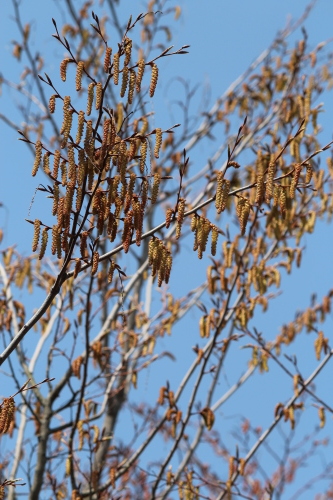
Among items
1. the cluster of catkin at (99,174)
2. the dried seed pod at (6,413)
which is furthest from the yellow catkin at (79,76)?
the dried seed pod at (6,413)

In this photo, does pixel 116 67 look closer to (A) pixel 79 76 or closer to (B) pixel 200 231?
(A) pixel 79 76

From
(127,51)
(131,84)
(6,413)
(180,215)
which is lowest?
(6,413)

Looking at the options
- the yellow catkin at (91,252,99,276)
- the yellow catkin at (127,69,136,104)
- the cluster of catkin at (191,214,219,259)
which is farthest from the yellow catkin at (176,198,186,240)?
the yellow catkin at (127,69,136,104)

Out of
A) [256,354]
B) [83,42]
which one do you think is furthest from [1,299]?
[83,42]

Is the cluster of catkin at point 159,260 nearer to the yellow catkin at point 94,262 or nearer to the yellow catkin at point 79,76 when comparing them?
the yellow catkin at point 94,262

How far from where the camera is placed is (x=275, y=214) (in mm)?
4902

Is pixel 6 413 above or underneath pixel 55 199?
underneath

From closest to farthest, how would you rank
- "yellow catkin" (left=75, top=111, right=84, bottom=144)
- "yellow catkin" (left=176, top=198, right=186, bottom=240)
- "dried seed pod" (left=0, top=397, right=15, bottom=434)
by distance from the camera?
"dried seed pod" (left=0, top=397, right=15, bottom=434) → "yellow catkin" (left=75, top=111, right=84, bottom=144) → "yellow catkin" (left=176, top=198, right=186, bottom=240)

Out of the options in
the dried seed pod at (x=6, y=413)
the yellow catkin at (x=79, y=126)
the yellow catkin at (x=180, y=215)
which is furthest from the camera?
the yellow catkin at (x=180, y=215)

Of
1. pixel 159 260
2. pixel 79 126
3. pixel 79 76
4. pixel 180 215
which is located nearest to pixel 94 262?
pixel 159 260

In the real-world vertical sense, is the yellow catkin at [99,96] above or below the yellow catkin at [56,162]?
above

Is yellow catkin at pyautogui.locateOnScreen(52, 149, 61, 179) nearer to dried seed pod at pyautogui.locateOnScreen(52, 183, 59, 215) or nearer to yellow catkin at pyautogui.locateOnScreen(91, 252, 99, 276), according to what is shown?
dried seed pod at pyautogui.locateOnScreen(52, 183, 59, 215)

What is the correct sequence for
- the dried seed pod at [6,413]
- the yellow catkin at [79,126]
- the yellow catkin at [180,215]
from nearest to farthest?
the dried seed pod at [6,413] < the yellow catkin at [79,126] < the yellow catkin at [180,215]

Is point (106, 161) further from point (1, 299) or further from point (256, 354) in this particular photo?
point (1, 299)
